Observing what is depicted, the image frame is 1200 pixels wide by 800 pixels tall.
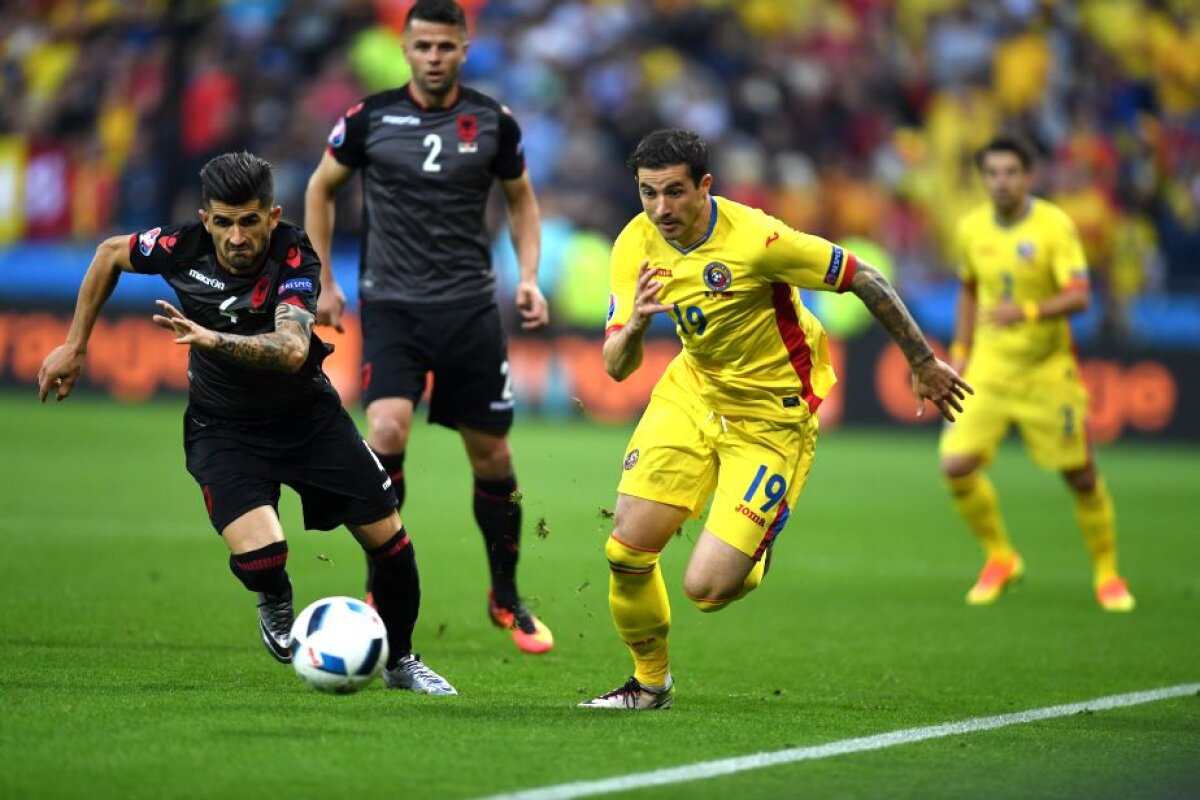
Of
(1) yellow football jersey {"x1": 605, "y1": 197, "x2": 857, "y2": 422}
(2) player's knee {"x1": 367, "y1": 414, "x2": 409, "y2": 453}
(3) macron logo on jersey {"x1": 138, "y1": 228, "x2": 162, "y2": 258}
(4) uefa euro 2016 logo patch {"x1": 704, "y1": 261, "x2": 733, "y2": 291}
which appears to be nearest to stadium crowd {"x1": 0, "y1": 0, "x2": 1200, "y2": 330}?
(2) player's knee {"x1": 367, "y1": 414, "x2": 409, "y2": 453}

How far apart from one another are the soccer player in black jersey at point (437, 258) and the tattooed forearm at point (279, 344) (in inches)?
77.8

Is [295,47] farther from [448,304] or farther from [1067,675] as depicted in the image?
[1067,675]

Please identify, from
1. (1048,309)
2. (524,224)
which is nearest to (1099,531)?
(1048,309)

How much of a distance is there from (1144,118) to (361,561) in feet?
44.0

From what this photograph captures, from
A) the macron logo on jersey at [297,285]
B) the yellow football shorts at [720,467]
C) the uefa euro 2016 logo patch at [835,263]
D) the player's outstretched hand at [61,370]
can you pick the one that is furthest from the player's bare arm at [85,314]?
the uefa euro 2016 logo patch at [835,263]

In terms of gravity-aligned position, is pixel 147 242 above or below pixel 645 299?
below

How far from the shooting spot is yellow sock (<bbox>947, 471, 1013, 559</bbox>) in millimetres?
10773

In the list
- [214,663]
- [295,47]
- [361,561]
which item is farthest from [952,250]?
[214,663]

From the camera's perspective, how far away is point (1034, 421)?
35.1ft

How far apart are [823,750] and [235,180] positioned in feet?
8.99

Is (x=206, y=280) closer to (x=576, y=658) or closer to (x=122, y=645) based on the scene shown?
(x=122, y=645)

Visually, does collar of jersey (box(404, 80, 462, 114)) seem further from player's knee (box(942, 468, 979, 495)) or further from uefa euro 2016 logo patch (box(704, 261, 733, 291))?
player's knee (box(942, 468, 979, 495))

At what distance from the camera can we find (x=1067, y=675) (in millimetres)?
8109

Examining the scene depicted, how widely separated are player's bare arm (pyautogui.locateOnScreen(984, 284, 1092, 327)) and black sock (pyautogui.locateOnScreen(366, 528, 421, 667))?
177 inches
